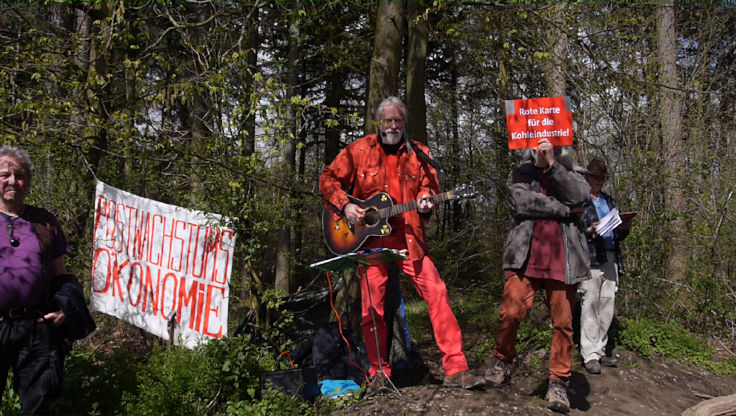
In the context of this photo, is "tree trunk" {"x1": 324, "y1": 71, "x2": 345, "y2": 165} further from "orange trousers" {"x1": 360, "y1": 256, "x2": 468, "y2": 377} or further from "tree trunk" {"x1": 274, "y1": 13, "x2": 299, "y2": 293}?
"orange trousers" {"x1": 360, "y1": 256, "x2": 468, "y2": 377}

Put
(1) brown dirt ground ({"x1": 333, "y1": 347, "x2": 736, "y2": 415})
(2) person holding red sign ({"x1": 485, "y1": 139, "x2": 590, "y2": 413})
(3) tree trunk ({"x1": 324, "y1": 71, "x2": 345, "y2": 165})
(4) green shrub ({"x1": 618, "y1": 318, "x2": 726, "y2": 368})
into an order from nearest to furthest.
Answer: (1) brown dirt ground ({"x1": 333, "y1": 347, "x2": 736, "y2": 415}) < (2) person holding red sign ({"x1": 485, "y1": 139, "x2": 590, "y2": 413}) < (4) green shrub ({"x1": 618, "y1": 318, "x2": 726, "y2": 368}) < (3) tree trunk ({"x1": 324, "y1": 71, "x2": 345, "y2": 165})

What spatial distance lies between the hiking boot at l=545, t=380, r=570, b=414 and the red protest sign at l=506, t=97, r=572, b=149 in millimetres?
1815

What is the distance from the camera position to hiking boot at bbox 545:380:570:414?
3.84m

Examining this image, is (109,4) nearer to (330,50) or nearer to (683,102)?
(330,50)

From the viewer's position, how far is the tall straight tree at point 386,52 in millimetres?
5926

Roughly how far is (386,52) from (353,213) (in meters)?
2.51

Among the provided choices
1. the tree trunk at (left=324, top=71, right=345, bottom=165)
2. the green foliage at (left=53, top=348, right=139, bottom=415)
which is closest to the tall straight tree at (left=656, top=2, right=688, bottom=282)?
the green foliage at (left=53, top=348, right=139, bottom=415)

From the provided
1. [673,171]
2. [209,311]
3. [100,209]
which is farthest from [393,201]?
[673,171]

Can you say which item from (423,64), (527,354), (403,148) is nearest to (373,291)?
(403,148)

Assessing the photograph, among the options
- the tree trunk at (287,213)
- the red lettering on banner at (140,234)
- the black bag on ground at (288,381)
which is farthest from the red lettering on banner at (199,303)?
the tree trunk at (287,213)

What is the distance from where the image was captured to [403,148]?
4.46 metres

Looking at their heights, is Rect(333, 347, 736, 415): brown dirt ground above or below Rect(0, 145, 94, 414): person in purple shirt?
below

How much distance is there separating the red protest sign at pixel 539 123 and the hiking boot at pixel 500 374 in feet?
5.70

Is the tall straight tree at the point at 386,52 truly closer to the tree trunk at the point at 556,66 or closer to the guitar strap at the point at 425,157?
the guitar strap at the point at 425,157
